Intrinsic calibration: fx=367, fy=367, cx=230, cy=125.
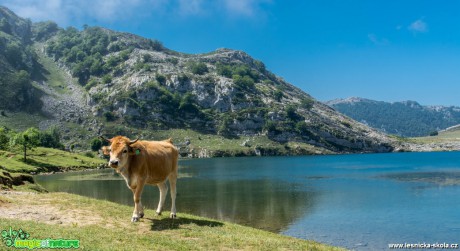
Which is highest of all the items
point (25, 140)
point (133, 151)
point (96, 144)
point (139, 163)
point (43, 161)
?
point (25, 140)

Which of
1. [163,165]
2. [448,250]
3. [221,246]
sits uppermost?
[163,165]

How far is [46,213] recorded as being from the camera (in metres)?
20.1

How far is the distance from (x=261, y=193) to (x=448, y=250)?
3726cm

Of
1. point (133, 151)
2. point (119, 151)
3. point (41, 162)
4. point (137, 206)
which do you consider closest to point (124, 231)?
point (137, 206)

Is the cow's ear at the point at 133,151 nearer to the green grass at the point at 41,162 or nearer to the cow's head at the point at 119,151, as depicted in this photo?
the cow's head at the point at 119,151

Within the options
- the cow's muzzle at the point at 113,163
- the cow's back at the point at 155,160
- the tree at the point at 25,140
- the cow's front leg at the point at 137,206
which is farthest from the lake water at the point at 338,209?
the tree at the point at 25,140

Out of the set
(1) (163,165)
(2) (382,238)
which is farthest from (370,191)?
(1) (163,165)

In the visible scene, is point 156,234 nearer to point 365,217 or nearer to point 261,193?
point 365,217

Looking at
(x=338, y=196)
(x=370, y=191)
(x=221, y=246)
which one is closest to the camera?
(x=221, y=246)

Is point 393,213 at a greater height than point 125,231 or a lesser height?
lesser

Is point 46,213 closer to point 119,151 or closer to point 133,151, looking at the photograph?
point 119,151

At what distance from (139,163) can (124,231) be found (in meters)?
4.07

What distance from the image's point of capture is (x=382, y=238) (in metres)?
33.1

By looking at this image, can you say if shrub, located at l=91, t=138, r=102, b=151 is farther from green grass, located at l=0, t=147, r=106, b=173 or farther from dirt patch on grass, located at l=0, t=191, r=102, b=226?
dirt patch on grass, located at l=0, t=191, r=102, b=226
